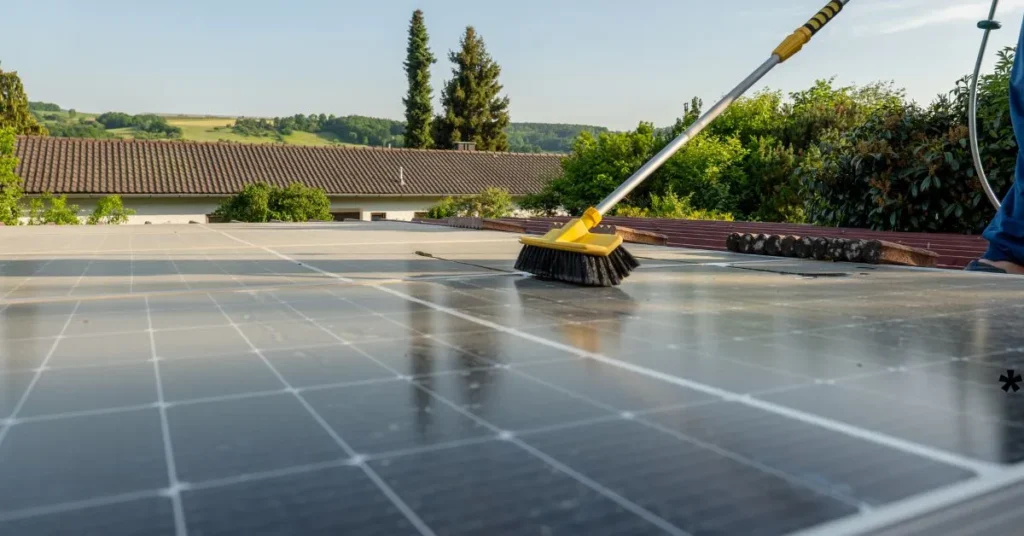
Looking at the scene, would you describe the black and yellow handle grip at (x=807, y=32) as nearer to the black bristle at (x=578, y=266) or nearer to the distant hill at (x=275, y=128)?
the black bristle at (x=578, y=266)

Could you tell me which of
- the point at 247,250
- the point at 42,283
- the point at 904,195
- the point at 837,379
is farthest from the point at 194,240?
the point at 904,195

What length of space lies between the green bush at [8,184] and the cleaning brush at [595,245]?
18.2 metres

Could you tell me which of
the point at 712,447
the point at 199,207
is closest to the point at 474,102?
the point at 199,207

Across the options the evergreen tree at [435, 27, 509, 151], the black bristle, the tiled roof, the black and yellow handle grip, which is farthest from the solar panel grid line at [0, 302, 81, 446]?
the evergreen tree at [435, 27, 509, 151]

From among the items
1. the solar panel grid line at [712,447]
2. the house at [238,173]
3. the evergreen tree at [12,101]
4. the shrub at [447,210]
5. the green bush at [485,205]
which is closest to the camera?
the solar panel grid line at [712,447]

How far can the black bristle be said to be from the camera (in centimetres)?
405

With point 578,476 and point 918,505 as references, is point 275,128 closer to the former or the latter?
point 578,476

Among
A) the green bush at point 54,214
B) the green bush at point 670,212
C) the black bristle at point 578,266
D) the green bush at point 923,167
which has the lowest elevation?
the green bush at point 54,214

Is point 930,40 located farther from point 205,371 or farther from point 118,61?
point 118,61

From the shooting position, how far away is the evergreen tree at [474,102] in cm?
4269

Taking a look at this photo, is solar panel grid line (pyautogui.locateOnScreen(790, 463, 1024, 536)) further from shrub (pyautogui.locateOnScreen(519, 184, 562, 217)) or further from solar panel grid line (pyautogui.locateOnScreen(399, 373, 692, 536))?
shrub (pyautogui.locateOnScreen(519, 184, 562, 217))

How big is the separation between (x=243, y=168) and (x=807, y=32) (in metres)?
24.2

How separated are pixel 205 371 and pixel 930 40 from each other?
9.88 metres

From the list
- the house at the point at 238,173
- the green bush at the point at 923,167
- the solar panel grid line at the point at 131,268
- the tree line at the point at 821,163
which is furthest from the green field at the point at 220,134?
the solar panel grid line at the point at 131,268
